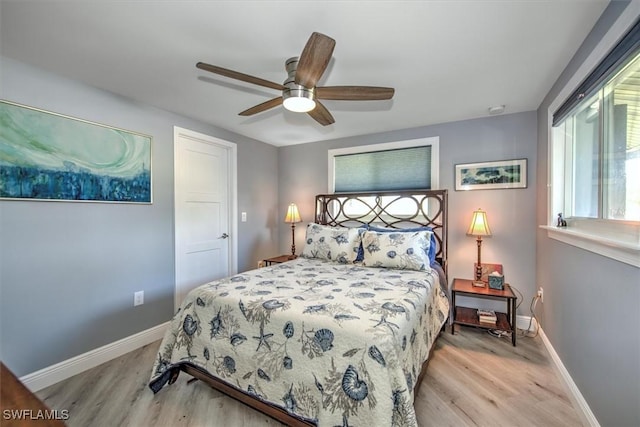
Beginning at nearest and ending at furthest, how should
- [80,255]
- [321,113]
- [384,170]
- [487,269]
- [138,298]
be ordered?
[321,113]
[80,255]
[138,298]
[487,269]
[384,170]

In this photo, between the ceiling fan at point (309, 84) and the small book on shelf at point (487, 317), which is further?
the small book on shelf at point (487, 317)

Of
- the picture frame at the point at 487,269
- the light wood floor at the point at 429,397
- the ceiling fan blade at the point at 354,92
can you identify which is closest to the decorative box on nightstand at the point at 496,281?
the picture frame at the point at 487,269

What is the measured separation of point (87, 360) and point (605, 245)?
141 inches

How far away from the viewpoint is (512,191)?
286 centimetres

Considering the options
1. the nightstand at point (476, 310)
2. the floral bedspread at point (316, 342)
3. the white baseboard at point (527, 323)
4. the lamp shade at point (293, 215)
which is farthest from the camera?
the lamp shade at point (293, 215)

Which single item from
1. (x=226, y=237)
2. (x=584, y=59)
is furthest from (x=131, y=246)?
(x=584, y=59)

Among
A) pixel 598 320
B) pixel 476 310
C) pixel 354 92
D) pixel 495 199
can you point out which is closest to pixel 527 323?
pixel 476 310

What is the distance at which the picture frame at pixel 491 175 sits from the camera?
2812 millimetres

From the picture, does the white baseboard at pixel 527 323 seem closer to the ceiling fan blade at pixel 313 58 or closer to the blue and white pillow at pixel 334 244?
the blue and white pillow at pixel 334 244

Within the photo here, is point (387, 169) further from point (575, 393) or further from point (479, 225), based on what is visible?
point (575, 393)

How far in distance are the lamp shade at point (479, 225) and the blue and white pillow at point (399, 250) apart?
0.50 metres

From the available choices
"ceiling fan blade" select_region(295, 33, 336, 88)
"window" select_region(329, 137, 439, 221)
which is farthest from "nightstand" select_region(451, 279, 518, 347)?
"ceiling fan blade" select_region(295, 33, 336, 88)

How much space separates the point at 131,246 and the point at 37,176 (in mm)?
847

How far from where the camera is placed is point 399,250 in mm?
2592
